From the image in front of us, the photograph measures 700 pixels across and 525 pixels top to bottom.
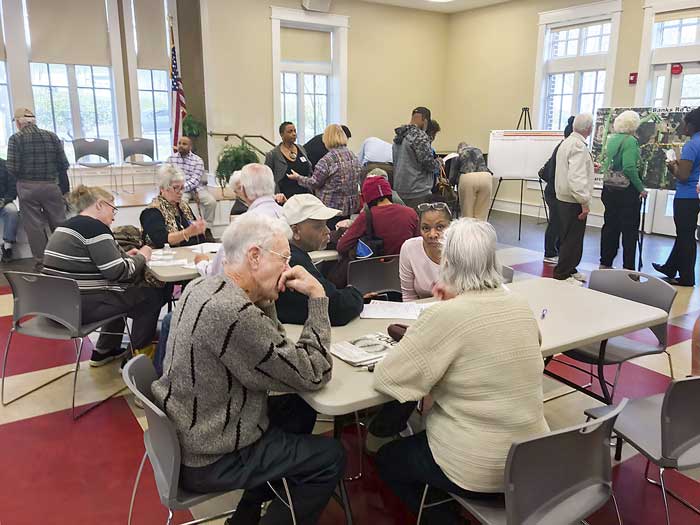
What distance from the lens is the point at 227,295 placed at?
1.53 m

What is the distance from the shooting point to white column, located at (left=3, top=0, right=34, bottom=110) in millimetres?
8102

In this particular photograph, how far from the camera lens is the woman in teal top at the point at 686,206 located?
5008 millimetres

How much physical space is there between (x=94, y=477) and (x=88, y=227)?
4.15 feet

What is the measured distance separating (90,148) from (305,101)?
3.62m

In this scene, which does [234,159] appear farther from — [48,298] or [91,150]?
[48,298]

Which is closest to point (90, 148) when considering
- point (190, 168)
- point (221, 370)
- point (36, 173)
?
point (36, 173)

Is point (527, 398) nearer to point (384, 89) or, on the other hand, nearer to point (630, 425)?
point (630, 425)

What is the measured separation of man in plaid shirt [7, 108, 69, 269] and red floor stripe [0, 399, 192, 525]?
3.53m

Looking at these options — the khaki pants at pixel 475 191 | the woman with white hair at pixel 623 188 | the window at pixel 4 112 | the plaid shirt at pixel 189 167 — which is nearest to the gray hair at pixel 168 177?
the plaid shirt at pixel 189 167

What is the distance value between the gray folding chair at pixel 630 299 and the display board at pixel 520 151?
208 inches

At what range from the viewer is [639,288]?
2.82m

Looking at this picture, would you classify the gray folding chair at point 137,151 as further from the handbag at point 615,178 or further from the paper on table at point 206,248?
the handbag at point 615,178

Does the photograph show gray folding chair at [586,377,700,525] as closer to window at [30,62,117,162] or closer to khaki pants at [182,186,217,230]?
khaki pants at [182,186,217,230]

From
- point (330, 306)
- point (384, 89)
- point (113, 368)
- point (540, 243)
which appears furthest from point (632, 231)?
point (384, 89)
